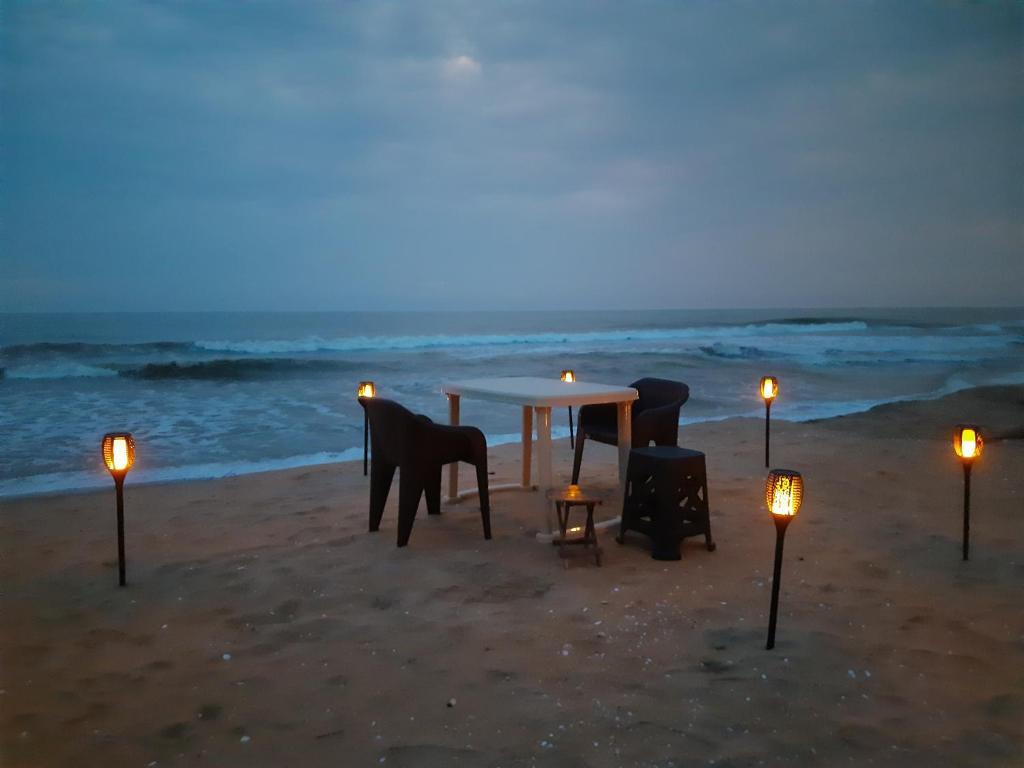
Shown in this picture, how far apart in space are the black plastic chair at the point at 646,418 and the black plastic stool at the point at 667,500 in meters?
0.64

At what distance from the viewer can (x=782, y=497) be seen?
8.08ft

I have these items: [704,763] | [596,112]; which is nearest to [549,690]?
[704,763]

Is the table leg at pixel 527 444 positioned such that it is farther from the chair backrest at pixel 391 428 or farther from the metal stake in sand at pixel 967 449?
the metal stake in sand at pixel 967 449

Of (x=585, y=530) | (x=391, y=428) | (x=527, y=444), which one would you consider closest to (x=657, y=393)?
(x=527, y=444)

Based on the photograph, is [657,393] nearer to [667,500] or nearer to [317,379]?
[667,500]

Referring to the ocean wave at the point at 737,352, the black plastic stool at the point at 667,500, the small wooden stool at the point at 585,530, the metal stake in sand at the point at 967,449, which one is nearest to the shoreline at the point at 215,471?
the small wooden stool at the point at 585,530

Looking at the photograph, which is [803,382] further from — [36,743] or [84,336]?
[84,336]

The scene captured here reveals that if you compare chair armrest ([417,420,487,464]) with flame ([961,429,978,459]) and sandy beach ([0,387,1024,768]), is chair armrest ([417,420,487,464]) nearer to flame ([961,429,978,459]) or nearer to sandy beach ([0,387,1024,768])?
sandy beach ([0,387,1024,768])

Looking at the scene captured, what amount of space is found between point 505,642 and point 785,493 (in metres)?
1.11

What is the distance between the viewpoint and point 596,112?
11.7m

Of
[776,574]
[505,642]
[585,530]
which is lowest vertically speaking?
[505,642]

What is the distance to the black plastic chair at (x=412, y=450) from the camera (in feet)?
11.9

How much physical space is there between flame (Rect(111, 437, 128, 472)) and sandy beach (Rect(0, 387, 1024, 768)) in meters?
0.54

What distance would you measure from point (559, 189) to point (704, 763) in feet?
63.3
